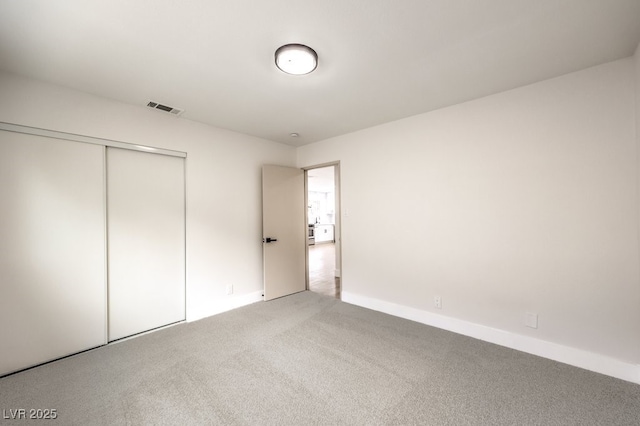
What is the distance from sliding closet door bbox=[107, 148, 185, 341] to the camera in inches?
104

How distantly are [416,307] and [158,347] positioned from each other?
9.51 ft

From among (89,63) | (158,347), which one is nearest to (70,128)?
(89,63)

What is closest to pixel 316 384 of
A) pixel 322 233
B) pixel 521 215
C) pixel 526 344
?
pixel 526 344

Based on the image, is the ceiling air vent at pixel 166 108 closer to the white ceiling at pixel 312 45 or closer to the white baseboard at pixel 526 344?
the white ceiling at pixel 312 45

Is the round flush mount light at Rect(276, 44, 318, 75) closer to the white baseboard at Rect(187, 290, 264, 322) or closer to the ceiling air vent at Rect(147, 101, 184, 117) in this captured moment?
the ceiling air vent at Rect(147, 101, 184, 117)

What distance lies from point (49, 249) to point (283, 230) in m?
2.63

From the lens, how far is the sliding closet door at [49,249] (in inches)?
82.1

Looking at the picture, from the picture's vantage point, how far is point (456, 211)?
2.78 m

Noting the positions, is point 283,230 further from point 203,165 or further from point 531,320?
point 531,320

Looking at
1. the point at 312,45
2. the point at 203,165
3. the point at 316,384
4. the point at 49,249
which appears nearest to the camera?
the point at 312,45

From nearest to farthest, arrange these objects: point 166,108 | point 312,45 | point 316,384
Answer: point 312,45, point 316,384, point 166,108

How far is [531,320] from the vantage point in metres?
2.33

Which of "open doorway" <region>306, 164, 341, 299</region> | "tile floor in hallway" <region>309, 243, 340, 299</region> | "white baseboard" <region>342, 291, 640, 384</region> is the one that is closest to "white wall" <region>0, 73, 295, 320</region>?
"tile floor in hallway" <region>309, 243, 340, 299</region>

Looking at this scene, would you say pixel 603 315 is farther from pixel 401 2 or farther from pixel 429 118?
pixel 401 2
